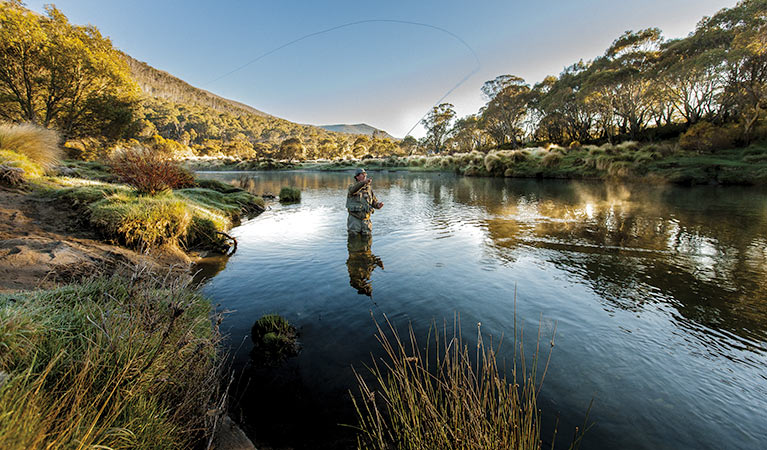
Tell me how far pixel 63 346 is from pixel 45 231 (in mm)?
6488

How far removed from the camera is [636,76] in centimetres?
3341

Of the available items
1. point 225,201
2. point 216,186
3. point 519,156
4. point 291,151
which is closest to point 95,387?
point 225,201

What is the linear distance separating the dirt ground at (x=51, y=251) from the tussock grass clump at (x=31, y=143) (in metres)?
3.73

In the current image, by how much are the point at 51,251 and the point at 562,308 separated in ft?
28.8

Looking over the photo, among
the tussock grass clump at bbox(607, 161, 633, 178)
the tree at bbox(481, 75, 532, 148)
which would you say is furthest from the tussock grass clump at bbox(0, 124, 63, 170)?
the tree at bbox(481, 75, 532, 148)

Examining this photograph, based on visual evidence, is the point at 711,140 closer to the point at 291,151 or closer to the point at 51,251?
the point at 51,251

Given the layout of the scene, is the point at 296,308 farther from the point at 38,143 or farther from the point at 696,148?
the point at 696,148

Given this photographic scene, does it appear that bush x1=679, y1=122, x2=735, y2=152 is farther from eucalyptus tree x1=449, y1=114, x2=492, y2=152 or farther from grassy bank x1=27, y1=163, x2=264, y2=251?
eucalyptus tree x1=449, y1=114, x2=492, y2=152

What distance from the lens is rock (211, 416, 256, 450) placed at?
7.96 feet

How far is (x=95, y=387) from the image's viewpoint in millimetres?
1807

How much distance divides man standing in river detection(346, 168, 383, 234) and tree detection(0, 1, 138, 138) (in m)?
23.4

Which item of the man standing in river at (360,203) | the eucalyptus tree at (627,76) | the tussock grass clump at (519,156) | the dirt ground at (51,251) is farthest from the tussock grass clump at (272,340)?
the eucalyptus tree at (627,76)

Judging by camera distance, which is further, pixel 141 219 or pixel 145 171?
pixel 145 171

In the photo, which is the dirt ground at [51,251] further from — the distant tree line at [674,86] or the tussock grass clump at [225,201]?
the distant tree line at [674,86]
